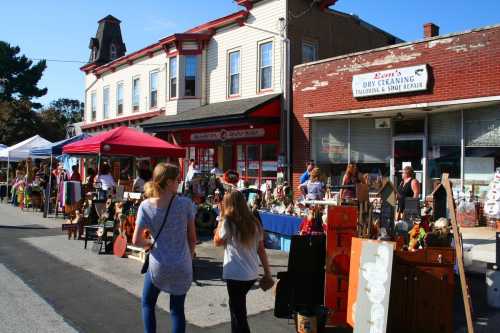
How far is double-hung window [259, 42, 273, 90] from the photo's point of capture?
17208 millimetres

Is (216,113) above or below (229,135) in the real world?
above

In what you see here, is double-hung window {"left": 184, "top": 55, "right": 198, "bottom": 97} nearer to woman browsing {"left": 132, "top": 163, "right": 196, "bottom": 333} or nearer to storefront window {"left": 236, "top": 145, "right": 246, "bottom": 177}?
storefront window {"left": 236, "top": 145, "right": 246, "bottom": 177}

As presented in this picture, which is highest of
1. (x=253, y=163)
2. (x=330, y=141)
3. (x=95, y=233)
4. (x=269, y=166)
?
(x=330, y=141)

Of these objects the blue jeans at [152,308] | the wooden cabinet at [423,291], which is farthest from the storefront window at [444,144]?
the blue jeans at [152,308]

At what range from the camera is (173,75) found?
21031 mm

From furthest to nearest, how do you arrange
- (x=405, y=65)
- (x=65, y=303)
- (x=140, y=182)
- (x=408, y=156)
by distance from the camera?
(x=408, y=156) → (x=405, y=65) → (x=140, y=182) → (x=65, y=303)

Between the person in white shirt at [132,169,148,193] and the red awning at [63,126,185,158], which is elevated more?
the red awning at [63,126,185,158]

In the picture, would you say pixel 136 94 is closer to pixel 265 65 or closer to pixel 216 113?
pixel 216 113

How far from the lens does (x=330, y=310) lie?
5.48m

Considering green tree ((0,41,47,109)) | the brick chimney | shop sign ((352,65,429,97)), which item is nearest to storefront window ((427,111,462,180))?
shop sign ((352,65,429,97))

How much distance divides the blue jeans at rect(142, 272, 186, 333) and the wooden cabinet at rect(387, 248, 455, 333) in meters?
2.40

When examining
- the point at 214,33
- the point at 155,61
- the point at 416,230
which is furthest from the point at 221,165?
the point at 416,230

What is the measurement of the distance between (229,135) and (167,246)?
14449 millimetres

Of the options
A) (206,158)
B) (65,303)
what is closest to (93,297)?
(65,303)
